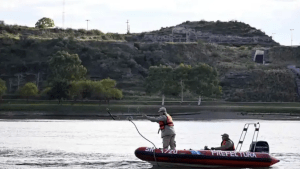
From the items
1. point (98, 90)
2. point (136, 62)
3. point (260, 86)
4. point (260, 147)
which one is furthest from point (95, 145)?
point (136, 62)

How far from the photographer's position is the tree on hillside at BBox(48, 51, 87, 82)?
5246 inches

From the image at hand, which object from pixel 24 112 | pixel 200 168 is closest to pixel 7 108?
pixel 24 112

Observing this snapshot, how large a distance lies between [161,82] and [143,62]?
4040 centimetres

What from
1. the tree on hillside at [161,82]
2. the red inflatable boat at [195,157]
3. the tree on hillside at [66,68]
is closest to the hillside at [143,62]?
the tree on hillside at [66,68]

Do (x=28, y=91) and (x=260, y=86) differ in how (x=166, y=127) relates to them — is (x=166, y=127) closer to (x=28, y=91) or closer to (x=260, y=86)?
(x=28, y=91)

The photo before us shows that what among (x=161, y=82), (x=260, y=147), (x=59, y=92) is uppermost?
(x=161, y=82)

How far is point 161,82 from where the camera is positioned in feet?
403

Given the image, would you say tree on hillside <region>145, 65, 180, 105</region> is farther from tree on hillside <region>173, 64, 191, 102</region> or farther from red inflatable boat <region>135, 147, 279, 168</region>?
red inflatable boat <region>135, 147, 279, 168</region>

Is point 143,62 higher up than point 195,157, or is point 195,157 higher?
point 143,62

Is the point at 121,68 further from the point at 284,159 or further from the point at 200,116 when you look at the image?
the point at 284,159

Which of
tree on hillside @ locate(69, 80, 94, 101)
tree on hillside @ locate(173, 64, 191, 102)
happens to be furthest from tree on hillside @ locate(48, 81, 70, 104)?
tree on hillside @ locate(173, 64, 191, 102)

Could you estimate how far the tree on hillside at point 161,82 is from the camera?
12194cm

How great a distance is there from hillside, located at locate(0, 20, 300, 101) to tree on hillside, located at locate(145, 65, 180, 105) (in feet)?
27.7

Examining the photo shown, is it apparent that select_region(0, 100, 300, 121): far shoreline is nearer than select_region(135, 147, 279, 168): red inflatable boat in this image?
No
